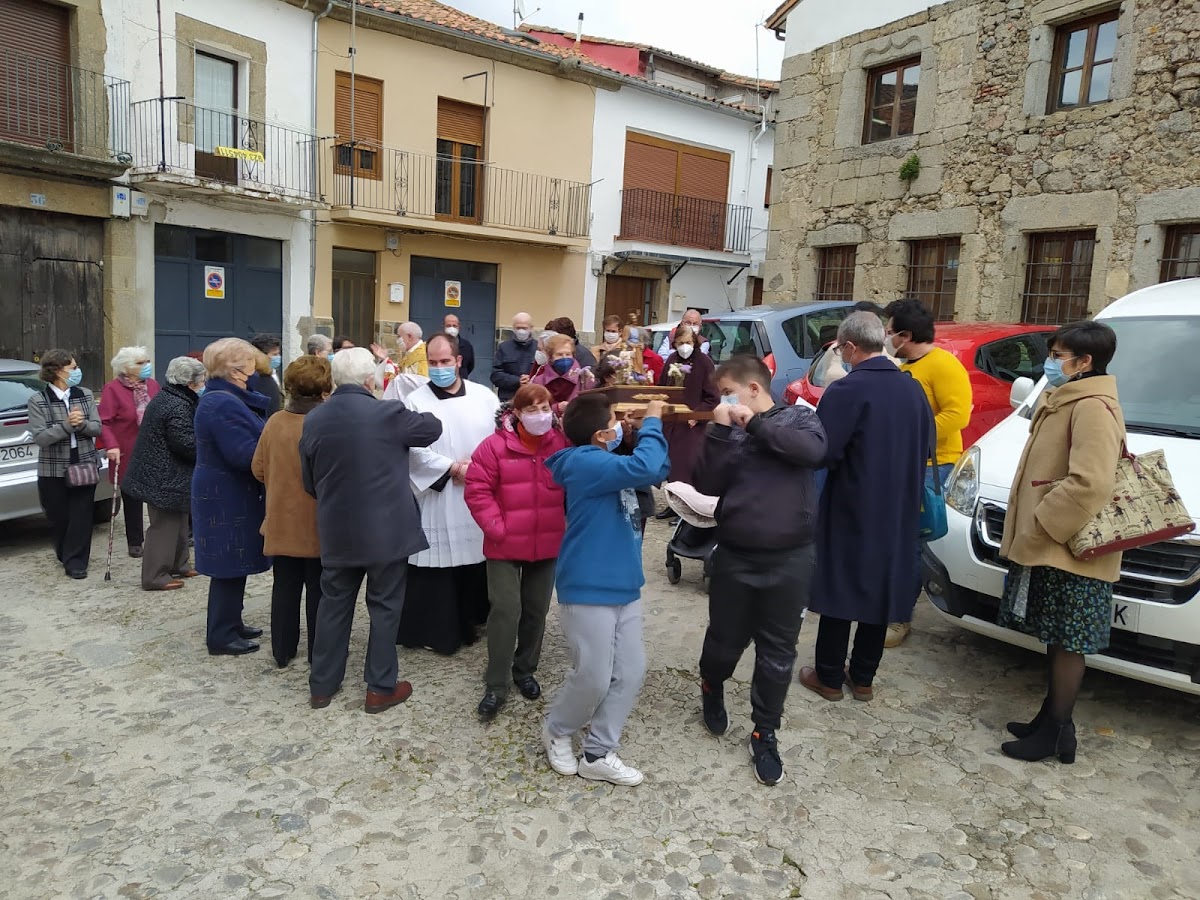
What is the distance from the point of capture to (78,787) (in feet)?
10.8

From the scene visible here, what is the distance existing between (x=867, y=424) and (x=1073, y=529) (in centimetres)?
89

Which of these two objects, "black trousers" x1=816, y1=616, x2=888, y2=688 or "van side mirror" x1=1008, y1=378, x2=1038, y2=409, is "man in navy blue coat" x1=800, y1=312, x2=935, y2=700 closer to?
"black trousers" x1=816, y1=616, x2=888, y2=688

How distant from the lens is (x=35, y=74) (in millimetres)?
12539

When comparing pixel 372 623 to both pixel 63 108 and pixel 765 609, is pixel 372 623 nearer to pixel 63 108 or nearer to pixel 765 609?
pixel 765 609

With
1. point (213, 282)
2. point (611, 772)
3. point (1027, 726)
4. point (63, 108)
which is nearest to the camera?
point (611, 772)

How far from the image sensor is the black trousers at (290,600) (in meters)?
4.34

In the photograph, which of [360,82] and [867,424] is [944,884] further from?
[360,82]

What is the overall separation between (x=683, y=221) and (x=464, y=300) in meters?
6.46

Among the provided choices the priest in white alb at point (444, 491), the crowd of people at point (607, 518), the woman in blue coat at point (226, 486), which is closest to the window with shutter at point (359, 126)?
the crowd of people at point (607, 518)

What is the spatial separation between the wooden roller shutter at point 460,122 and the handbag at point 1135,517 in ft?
55.2

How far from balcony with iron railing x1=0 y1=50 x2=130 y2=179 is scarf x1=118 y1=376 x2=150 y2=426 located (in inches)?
323

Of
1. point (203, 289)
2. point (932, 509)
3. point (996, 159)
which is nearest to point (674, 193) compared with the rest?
point (996, 159)

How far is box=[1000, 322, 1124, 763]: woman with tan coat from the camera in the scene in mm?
3301

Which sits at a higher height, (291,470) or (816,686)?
(291,470)
